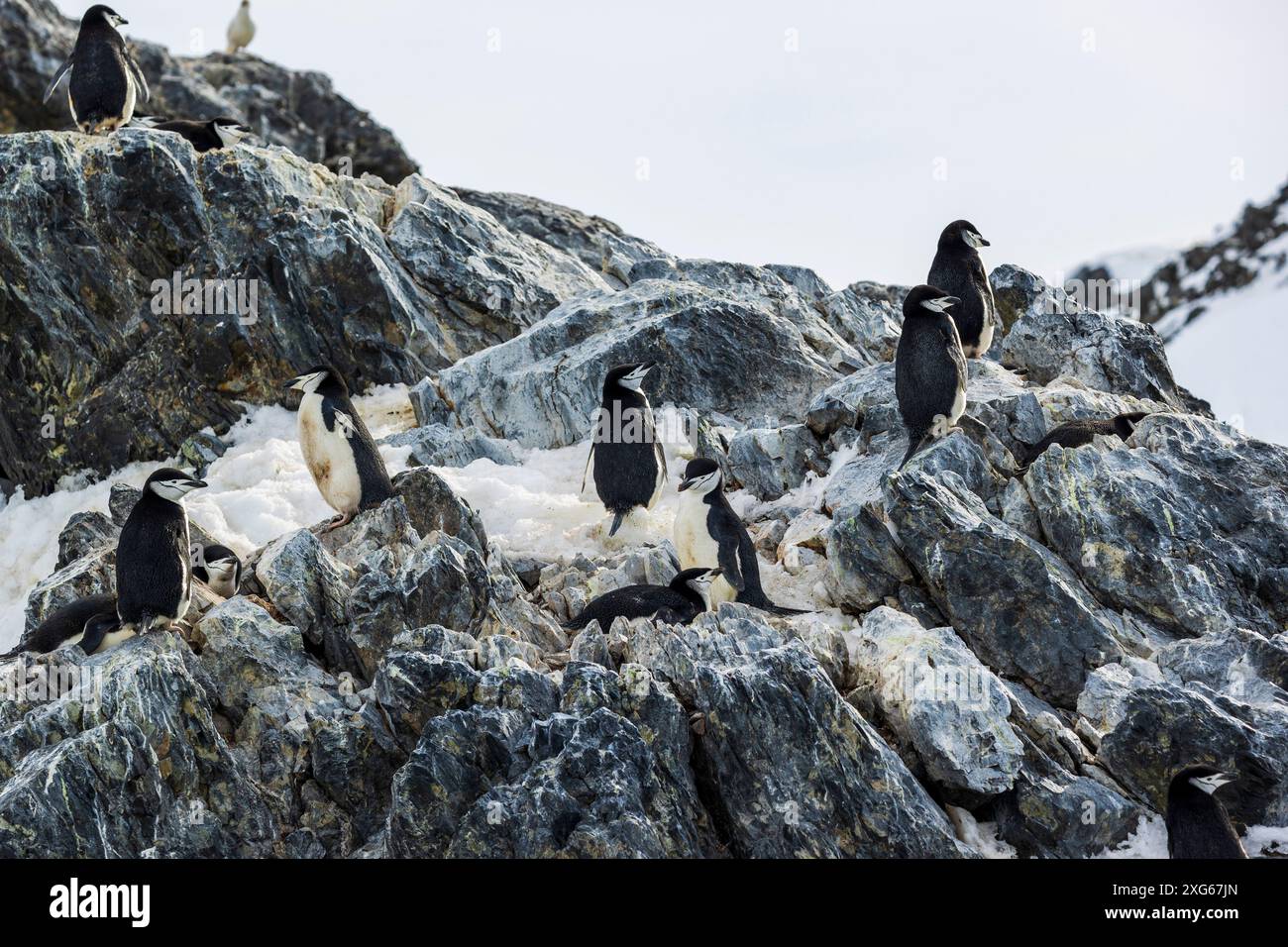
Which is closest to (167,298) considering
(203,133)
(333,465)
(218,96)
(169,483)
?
(203,133)

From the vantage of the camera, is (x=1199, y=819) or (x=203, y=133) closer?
(x=1199, y=819)

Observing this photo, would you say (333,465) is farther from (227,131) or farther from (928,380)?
(227,131)

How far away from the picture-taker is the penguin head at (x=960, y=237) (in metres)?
17.0

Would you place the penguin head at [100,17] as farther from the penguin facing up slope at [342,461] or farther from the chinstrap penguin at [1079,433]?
the chinstrap penguin at [1079,433]

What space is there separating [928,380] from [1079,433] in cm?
151

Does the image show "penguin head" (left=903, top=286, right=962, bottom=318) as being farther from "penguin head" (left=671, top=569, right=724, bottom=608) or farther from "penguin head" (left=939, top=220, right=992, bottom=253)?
"penguin head" (left=671, top=569, right=724, bottom=608)

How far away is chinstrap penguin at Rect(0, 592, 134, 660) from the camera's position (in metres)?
10.8

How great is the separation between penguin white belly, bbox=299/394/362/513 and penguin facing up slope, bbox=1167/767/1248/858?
765 centimetres

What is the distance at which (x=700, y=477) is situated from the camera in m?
13.5

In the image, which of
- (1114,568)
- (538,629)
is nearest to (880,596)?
(1114,568)

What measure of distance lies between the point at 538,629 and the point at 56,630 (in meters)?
3.67

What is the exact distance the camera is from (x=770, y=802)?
362 inches

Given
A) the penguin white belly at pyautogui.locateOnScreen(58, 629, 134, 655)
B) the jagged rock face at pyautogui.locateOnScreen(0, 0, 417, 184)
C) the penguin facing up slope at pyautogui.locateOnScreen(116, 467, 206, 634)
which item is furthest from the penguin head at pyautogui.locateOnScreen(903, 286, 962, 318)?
the jagged rock face at pyautogui.locateOnScreen(0, 0, 417, 184)

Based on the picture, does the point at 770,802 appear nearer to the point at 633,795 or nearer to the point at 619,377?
the point at 633,795
